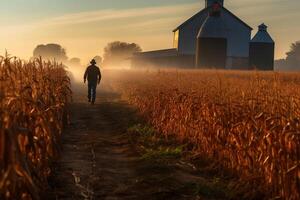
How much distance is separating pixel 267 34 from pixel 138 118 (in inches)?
1897

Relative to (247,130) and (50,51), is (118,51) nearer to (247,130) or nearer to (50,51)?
(50,51)

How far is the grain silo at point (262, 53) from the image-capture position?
193ft

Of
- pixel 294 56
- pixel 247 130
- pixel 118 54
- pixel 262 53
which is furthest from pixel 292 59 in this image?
pixel 247 130

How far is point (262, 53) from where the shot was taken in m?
59.1

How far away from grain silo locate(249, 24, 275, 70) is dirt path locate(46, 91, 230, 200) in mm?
47905

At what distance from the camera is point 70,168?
8.88 meters

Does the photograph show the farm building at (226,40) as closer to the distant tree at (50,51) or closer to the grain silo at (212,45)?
the grain silo at (212,45)

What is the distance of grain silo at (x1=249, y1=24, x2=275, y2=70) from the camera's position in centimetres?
5884

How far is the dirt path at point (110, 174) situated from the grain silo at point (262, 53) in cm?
4791

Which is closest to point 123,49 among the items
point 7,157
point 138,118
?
point 138,118

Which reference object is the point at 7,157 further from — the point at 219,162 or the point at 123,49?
the point at 123,49

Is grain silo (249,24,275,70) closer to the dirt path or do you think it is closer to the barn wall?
the barn wall

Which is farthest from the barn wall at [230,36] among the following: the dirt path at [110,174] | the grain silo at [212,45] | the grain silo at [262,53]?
the dirt path at [110,174]

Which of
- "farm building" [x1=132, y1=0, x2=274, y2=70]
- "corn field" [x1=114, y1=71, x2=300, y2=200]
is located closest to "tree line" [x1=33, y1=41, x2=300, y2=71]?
"farm building" [x1=132, y1=0, x2=274, y2=70]
